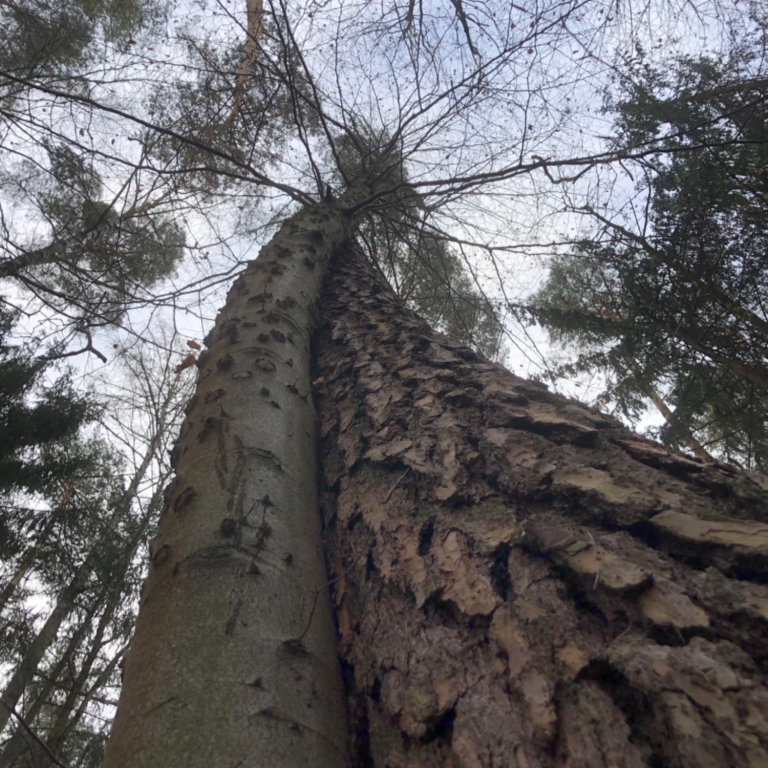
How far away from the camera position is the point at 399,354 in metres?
1.57

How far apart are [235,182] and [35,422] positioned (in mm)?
2759

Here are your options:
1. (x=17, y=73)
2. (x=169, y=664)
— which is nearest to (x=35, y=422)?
(x=17, y=73)

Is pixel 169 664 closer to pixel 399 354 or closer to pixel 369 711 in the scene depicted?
pixel 369 711

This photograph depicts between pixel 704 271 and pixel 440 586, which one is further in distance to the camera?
pixel 704 271

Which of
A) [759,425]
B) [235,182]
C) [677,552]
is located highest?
[235,182]

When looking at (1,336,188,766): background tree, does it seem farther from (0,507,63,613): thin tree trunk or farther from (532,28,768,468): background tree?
(532,28,768,468): background tree

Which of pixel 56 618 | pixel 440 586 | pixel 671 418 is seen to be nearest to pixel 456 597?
pixel 440 586

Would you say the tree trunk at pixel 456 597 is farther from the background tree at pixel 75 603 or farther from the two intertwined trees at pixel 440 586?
the background tree at pixel 75 603

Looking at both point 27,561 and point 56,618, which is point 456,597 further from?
point 56,618

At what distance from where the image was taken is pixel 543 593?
2.11 ft

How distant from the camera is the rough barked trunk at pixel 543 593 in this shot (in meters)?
0.48

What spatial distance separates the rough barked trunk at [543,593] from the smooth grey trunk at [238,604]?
0.29ft

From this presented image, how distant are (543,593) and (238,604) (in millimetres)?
507

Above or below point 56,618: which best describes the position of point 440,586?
below
